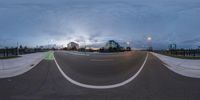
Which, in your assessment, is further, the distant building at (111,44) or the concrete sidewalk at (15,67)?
the distant building at (111,44)

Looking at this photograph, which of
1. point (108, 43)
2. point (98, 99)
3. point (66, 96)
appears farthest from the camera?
point (108, 43)

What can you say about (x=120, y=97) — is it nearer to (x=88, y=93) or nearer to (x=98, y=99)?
(x=98, y=99)

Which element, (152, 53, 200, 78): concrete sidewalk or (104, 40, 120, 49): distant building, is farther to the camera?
(104, 40, 120, 49): distant building

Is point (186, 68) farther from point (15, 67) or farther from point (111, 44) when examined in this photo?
point (111, 44)

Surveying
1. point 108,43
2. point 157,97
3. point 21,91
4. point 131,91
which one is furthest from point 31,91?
point 108,43

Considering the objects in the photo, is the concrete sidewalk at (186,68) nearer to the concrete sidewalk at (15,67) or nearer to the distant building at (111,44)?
the concrete sidewalk at (15,67)

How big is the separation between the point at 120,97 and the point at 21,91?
3.93 m

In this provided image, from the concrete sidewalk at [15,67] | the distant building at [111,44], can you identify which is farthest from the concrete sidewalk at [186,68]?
the distant building at [111,44]

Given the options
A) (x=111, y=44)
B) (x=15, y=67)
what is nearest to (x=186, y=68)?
(x=15, y=67)

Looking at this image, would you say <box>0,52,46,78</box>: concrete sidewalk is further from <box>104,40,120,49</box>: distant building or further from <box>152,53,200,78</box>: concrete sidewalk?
<box>104,40,120,49</box>: distant building

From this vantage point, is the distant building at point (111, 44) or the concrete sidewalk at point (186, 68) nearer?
the concrete sidewalk at point (186, 68)

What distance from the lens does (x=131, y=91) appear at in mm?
9344

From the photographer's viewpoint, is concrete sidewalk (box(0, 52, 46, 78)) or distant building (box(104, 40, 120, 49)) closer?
concrete sidewalk (box(0, 52, 46, 78))

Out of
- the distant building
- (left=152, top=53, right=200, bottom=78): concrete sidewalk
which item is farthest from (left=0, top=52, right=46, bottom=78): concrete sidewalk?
the distant building
